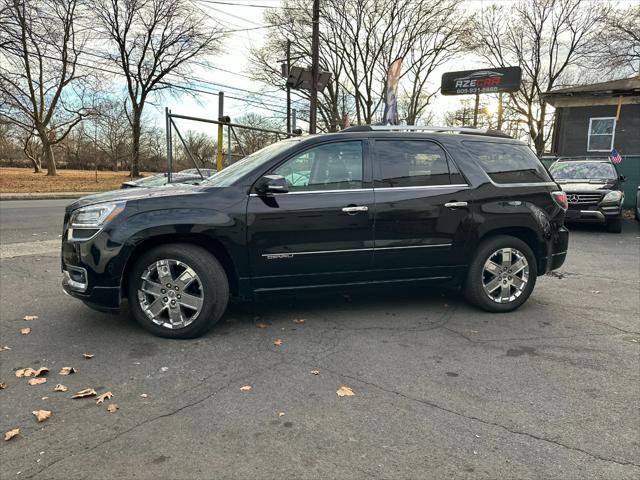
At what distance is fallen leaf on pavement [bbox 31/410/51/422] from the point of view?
2707 millimetres

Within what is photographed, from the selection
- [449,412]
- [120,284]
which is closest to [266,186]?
[120,284]

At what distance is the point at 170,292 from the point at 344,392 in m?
1.73

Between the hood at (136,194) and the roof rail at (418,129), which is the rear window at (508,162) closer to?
the roof rail at (418,129)

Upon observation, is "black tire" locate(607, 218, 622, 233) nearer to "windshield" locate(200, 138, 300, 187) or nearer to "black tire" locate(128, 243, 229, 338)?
"windshield" locate(200, 138, 300, 187)

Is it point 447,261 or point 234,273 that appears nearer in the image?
point 234,273

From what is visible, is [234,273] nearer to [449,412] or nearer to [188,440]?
[188,440]

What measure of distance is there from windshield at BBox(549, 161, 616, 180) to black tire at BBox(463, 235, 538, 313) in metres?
8.50

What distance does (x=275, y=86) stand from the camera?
33219mm

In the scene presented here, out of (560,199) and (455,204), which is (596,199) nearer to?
(560,199)

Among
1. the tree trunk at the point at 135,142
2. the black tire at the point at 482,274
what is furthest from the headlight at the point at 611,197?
the tree trunk at the point at 135,142

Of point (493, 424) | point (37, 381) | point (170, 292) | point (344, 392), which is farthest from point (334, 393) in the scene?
point (37, 381)

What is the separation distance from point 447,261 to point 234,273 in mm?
2085

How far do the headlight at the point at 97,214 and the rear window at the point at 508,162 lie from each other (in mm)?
3376

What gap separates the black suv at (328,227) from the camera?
152 inches
